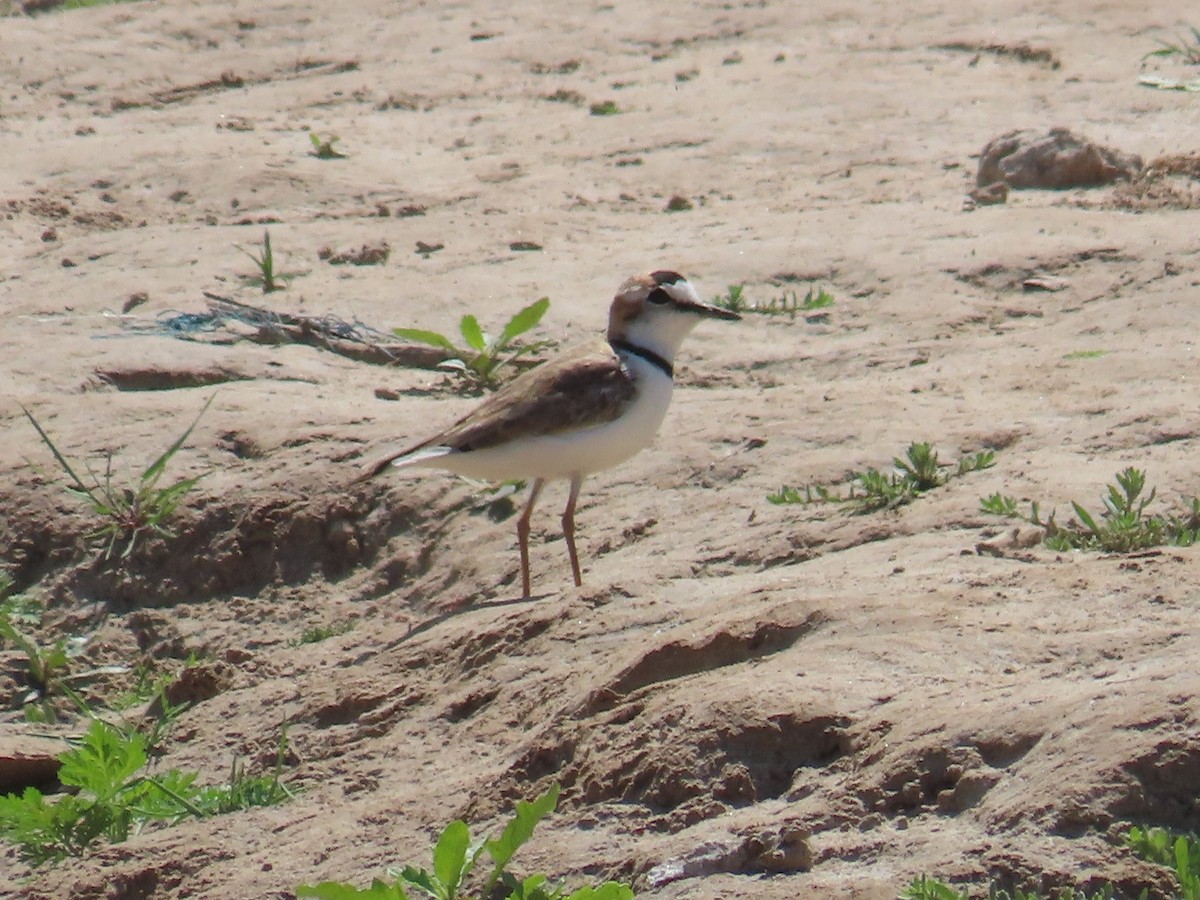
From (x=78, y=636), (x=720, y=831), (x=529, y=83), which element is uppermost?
(x=529, y=83)

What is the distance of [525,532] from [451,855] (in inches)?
97.3

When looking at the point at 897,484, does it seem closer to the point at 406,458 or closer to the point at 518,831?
the point at 406,458

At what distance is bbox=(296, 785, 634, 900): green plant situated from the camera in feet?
12.2

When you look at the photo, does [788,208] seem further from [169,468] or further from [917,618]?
[917,618]

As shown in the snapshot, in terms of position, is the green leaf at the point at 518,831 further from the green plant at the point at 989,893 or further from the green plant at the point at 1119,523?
the green plant at the point at 1119,523

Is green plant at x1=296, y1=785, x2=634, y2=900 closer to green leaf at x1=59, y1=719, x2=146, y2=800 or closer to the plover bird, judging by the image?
green leaf at x1=59, y1=719, x2=146, y2=800

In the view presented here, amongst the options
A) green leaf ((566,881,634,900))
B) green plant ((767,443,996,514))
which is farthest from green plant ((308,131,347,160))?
green leaf ((566,881,634,900))

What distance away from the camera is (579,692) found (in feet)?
15.7

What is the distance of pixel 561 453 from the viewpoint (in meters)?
6.30

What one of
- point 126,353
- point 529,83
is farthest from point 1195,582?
point 529,83

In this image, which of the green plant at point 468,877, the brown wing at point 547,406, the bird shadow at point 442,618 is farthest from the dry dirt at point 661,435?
the brown wing at point 547,406

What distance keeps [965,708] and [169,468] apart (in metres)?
3.99

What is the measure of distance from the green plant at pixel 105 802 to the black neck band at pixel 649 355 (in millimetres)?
2231

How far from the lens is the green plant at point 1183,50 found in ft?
35.6
